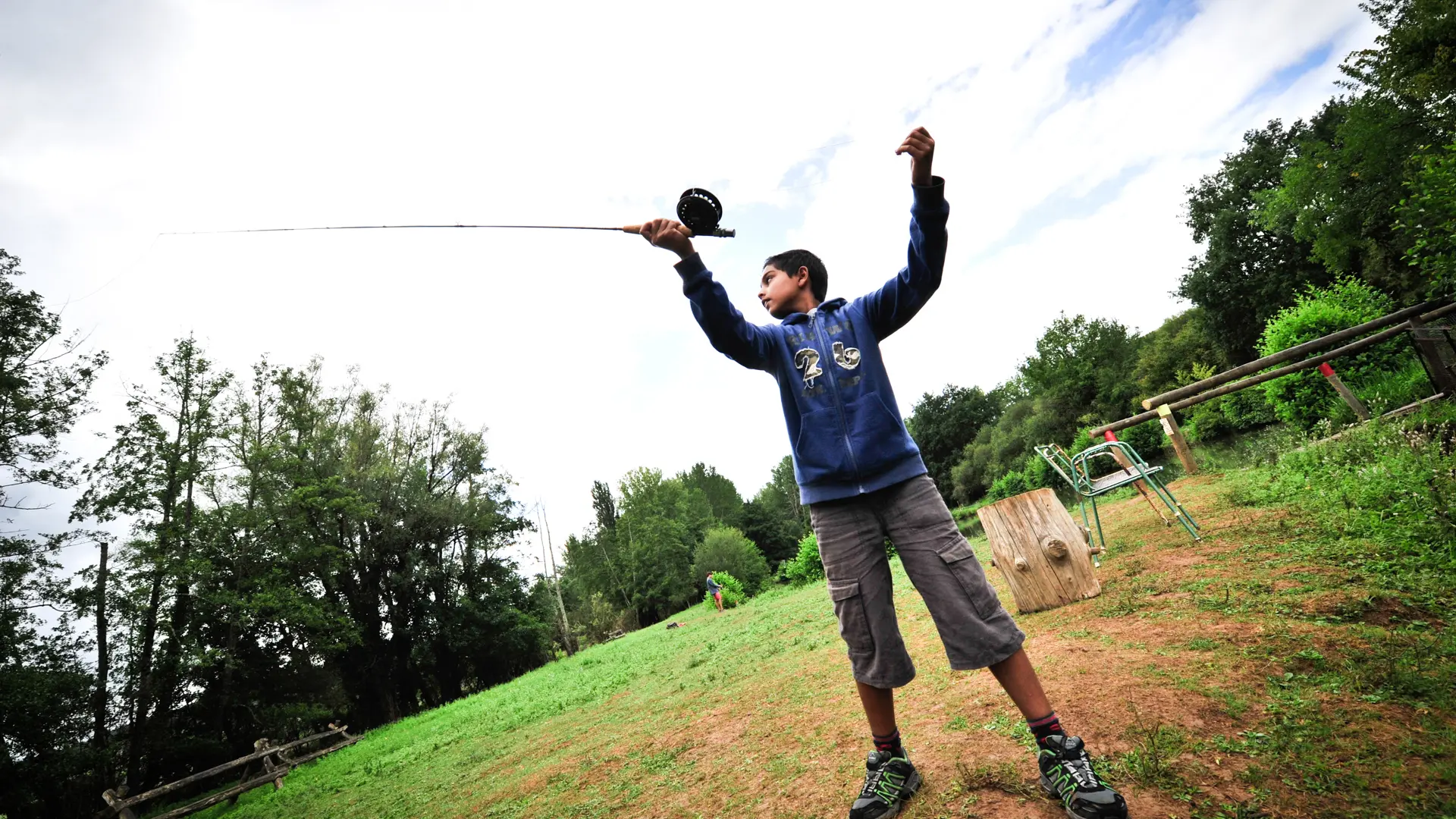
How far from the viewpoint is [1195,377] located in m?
21.9

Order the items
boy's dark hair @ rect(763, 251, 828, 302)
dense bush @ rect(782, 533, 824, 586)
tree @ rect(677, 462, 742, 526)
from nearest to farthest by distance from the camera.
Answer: boy's dark hair @ rect(763, 251, 828, 302) < dense bush @ rect(782, 533, 824, 586) < tree @ rect(677, 462, 742, 526)

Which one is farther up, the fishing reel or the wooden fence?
the fishing reel

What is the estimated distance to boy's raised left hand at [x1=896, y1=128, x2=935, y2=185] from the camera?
2275mm

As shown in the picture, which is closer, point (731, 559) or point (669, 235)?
point (669, 235)

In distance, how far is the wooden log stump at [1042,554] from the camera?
4.60 m

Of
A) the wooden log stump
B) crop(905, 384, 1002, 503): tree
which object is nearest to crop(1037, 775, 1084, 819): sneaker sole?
the wooden log stump

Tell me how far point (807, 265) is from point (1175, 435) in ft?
31.0

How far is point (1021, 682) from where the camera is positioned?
2.05 meters

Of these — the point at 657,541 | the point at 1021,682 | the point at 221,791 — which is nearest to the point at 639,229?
the point at 1021,682

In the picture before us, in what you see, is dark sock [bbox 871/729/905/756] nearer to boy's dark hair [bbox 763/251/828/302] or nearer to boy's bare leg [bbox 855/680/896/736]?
boy's bare leg [bbox 855/680/896/736]

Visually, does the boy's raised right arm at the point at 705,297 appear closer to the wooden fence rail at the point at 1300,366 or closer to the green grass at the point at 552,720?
the green grass at the point at 552,720

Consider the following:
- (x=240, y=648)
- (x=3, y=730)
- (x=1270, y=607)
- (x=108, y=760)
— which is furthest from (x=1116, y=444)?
(x=240, y=648)

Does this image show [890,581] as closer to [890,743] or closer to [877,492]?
[877,492]

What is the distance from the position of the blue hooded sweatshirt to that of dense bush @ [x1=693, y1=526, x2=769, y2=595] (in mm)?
30893
